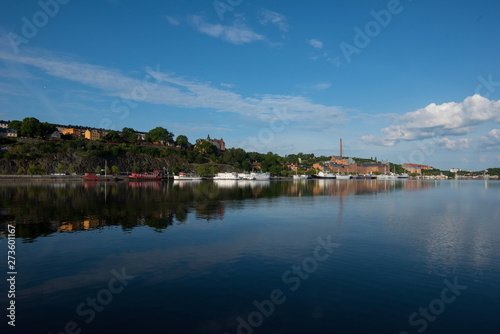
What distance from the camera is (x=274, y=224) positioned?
31484 mm

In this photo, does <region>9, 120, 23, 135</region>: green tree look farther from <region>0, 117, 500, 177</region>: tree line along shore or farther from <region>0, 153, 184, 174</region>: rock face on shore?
<region>0, 153, 184, 174</region>: rock face on shore

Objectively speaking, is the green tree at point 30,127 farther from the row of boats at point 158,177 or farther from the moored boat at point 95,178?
the moored boat at point 95,178

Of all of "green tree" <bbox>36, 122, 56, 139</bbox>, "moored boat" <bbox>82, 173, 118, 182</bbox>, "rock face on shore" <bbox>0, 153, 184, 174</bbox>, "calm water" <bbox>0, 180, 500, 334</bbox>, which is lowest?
"calm water" <bbox>0, 180, 500, 334</bbox>

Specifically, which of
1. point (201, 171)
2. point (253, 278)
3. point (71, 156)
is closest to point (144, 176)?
point (71, 156)

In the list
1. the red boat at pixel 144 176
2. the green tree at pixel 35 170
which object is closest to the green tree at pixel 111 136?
the red boat at pixel 144 176

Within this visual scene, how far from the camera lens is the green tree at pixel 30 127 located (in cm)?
16088

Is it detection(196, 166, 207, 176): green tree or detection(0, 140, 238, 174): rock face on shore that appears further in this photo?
detection(196, 166, 207, 176): green tree

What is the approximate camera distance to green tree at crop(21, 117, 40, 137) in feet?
528

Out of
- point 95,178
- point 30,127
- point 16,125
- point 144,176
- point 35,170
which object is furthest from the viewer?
point 16,125

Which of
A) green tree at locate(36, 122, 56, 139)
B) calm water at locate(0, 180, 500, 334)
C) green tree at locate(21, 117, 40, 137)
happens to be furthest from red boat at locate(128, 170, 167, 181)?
calm water at locate(0, 180, 500, 334)

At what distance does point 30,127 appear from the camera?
530ft

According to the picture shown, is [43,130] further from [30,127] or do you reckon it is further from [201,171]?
[201,171]

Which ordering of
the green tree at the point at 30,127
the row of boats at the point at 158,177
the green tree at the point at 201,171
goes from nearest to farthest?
1. the row of boats at the point at 158,177
2. the green tree at the point at 30,127
3. the green tree at the point at 201,171

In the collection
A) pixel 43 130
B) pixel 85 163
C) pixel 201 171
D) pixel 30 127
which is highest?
pixel 30 127
